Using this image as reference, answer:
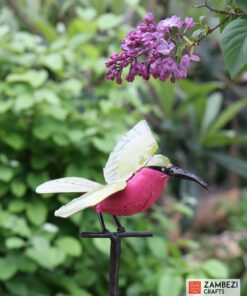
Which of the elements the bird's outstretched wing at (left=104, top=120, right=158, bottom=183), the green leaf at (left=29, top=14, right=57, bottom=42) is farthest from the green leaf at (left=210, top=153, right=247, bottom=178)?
the bird's outstretched wing at (left=104, top=120, right=158, bottom=183)

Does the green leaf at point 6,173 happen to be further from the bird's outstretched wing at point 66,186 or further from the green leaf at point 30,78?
the bird's outstretched wing at point 66,186

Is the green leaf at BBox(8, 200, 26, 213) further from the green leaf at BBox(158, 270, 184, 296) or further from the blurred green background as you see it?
the green leaf at BBox(158, 270, 184, 296)

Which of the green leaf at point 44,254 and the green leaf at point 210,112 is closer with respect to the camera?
the green leaf at point 44,254

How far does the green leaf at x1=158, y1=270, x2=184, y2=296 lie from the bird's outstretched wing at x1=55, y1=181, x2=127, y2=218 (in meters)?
A: 1.19

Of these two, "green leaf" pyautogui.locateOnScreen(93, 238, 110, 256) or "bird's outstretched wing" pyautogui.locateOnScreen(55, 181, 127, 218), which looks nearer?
"bird's outstretched wing" pyautogui.locateOnScreen(55, 181, 127, 218)

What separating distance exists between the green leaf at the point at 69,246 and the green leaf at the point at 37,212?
0.08 m

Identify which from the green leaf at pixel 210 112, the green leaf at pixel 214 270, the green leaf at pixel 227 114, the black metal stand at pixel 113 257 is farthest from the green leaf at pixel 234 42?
the green leaf at pixel 210 112

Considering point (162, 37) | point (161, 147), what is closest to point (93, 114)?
point (161, 147)

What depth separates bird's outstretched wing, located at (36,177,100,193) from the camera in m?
0.65

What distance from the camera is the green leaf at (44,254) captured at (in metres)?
1.72

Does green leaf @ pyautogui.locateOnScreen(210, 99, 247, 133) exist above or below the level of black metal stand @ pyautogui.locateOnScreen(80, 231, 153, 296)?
below

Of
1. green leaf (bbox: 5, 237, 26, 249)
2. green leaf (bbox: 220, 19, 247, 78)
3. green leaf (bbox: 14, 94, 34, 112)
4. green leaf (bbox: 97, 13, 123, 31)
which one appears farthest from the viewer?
green leaf (bbox: 97, 13, 123, 31)

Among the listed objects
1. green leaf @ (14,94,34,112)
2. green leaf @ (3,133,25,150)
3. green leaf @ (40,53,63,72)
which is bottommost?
green leaf @ (3,133,25,150)

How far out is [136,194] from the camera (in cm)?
67
